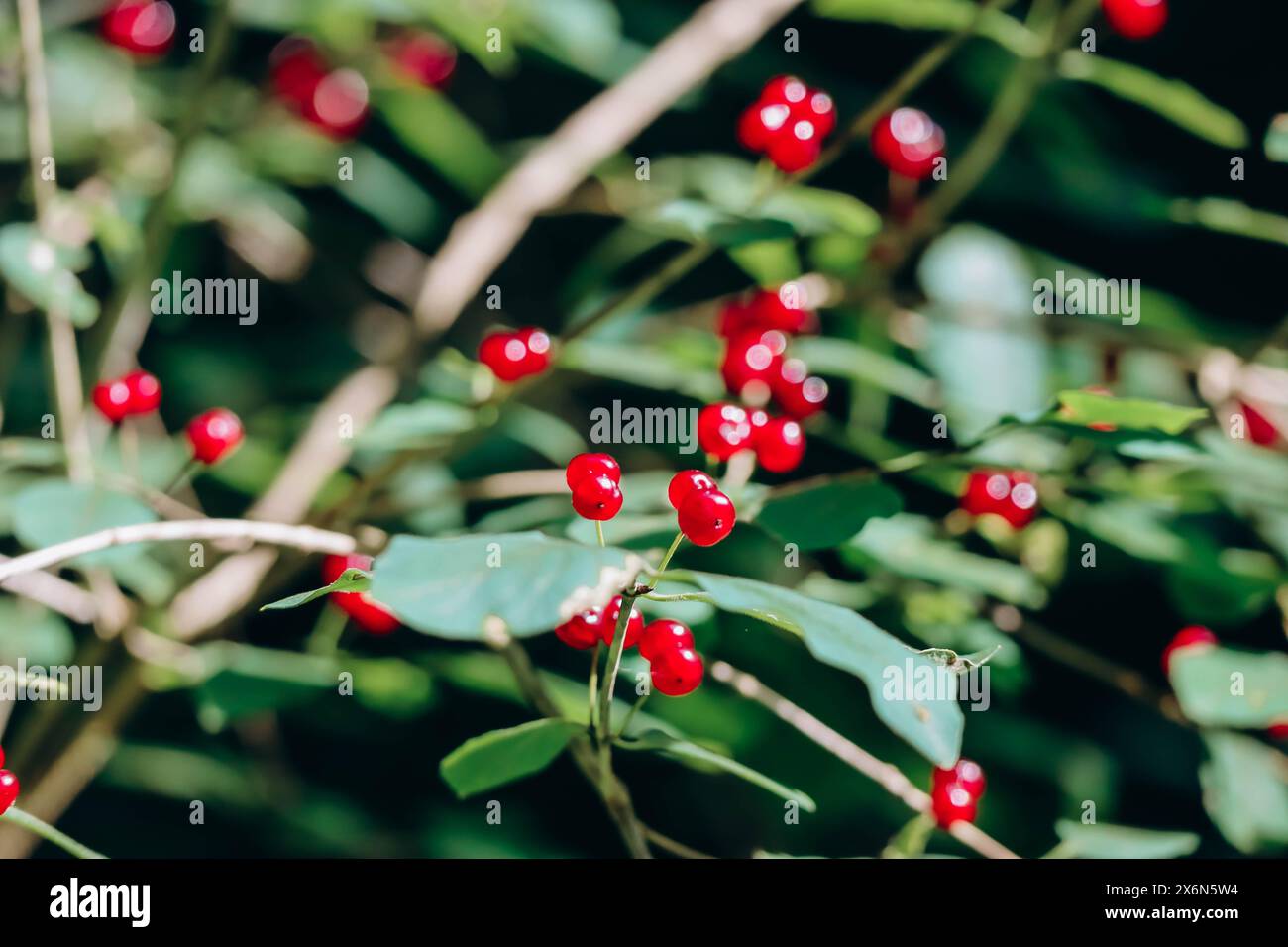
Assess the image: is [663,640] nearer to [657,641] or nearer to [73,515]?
[657,641]

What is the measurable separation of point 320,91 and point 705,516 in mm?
1230

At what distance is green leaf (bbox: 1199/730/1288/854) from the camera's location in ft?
3.63

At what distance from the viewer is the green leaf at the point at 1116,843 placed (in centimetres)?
100

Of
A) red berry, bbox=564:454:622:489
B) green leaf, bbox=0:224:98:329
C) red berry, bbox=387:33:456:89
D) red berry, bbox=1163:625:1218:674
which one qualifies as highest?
red berry, bbox=387:33:456:89

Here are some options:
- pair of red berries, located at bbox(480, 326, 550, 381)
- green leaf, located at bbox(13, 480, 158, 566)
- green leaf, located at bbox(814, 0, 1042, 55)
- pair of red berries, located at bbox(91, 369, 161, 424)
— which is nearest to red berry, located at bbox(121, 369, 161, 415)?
pair of red berries, located at bbox(91, 369, 161, 424)

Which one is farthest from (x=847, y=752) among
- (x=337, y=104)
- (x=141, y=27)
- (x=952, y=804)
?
(x=141, y=27)

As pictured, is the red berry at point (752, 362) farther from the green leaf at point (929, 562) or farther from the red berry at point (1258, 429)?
the red berry at point (1258, 429)

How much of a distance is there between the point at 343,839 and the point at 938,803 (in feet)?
3.24

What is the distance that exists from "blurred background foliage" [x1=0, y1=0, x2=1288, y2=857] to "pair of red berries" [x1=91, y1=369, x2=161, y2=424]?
0.25 ft

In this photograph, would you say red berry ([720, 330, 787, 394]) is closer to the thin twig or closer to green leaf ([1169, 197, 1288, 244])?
the thin twig

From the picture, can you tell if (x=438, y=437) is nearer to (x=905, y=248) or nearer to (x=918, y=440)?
(x=905, y=248)

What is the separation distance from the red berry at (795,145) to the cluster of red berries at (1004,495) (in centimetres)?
38

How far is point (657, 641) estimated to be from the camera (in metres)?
0.83

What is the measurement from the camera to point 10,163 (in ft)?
6.37
